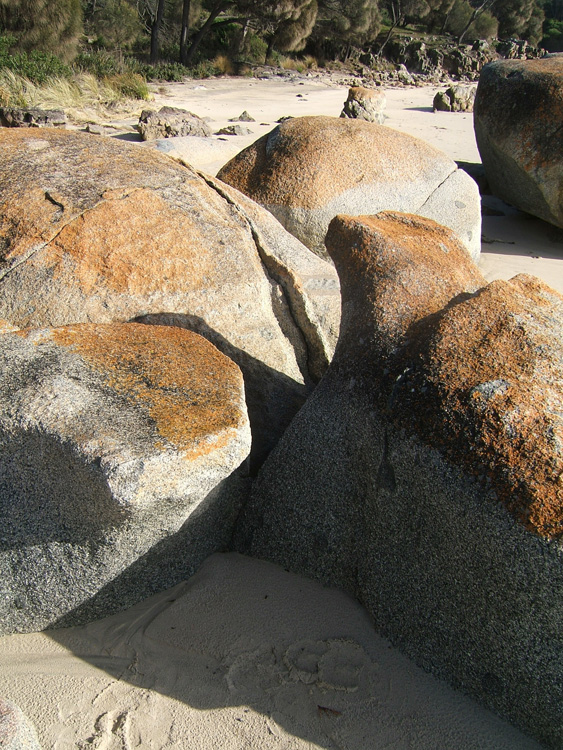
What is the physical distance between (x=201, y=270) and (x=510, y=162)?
16.0ft

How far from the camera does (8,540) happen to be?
1864 millimetres

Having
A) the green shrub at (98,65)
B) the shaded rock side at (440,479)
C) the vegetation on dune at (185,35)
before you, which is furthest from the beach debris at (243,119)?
the shaded rock side at (440,479)

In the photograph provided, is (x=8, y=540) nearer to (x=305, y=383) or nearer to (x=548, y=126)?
(x=305, y=383)

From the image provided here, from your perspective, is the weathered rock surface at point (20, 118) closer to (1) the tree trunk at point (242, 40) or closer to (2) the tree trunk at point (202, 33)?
(2) the tree trunk at point (202, 33)

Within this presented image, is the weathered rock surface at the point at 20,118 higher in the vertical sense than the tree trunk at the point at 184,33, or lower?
lower

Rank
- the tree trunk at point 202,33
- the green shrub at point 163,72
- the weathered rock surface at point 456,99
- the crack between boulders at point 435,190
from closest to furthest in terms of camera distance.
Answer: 1. the crack between boulders at point 435,190
2. the weathered rock surface at point 456,99
3. the green shrub at point 163,72
4. the tree trunk at point 202,33

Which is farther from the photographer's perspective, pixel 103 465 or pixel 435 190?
pixel 435 190

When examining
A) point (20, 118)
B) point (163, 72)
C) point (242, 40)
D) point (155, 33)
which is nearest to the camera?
point (20, 118)

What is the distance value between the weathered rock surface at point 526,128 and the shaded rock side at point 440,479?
4.40m

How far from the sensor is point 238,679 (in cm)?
181

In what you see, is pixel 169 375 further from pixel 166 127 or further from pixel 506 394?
pixel 166 127

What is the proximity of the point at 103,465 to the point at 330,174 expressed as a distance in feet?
9.00

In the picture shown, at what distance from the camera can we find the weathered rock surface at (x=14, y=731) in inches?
54.5

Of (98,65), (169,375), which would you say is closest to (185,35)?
(98,65)
